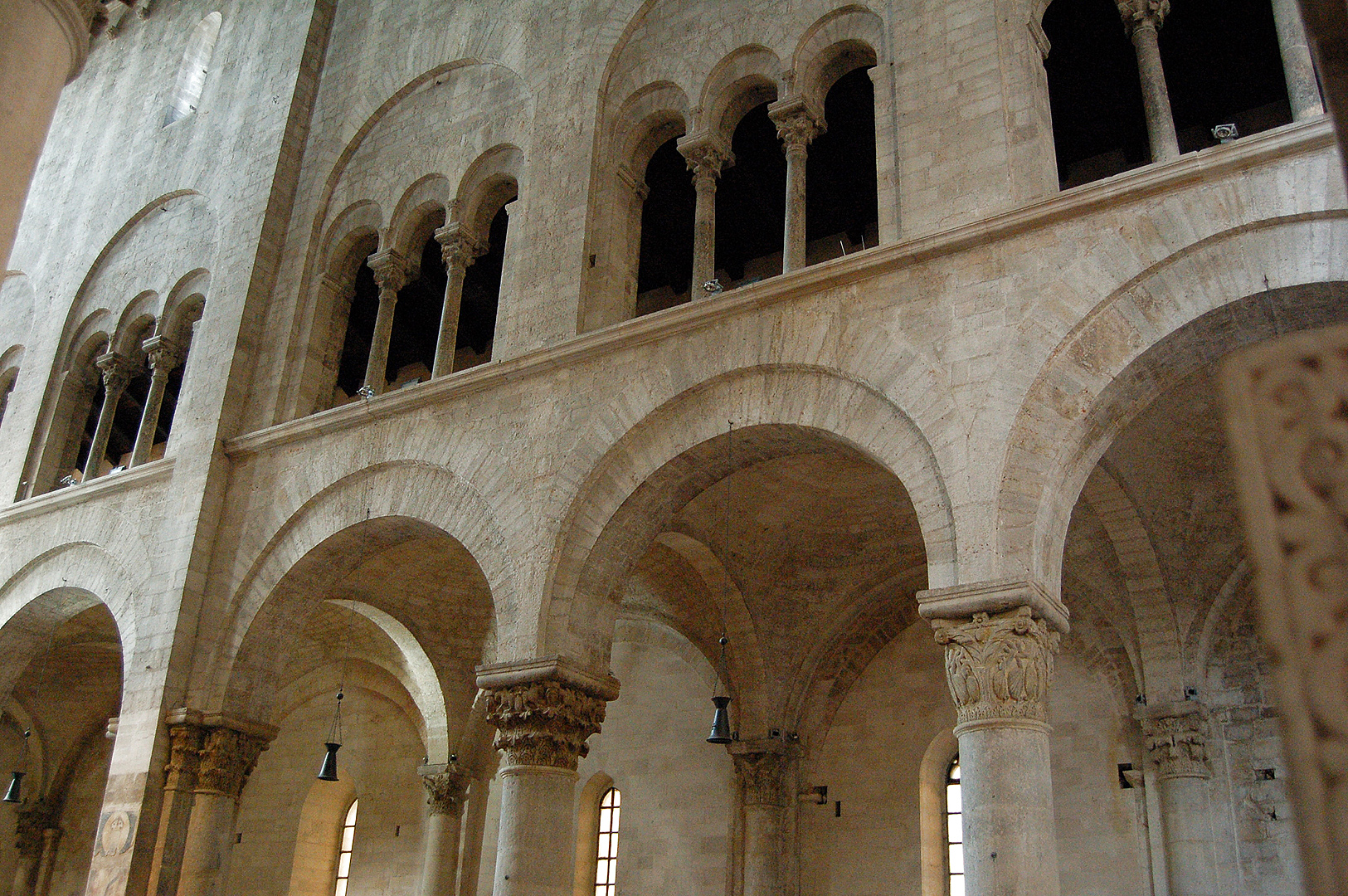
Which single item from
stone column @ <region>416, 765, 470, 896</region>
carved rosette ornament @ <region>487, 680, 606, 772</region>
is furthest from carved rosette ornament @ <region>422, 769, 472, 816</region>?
carved rosette ornament @ <region>487, 680, 606, 772</region>

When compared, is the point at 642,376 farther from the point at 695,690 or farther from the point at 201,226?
the point at 201,226

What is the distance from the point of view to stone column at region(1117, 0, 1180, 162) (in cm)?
795

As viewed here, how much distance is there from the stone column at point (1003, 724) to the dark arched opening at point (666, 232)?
6.46 m

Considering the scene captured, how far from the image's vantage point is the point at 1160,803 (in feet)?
34.3

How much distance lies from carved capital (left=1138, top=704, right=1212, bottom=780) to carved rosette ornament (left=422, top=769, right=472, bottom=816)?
26.7ft

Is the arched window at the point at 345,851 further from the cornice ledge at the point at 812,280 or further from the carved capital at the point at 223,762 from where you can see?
the cornice ledge at the point at 812,280

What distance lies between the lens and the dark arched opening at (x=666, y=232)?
41.7 feet

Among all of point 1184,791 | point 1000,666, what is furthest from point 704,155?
point 1184,791

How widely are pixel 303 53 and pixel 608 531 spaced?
8.20 m

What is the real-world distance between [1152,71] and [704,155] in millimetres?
3739

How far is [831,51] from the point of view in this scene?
10.0 meters

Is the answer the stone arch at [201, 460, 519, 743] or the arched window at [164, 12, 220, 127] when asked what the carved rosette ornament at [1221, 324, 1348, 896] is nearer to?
the stone arch at [201, 460, 519, 743]

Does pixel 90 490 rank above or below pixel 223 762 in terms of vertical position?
above

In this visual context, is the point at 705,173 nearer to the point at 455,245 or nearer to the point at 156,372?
the point at 455,245
